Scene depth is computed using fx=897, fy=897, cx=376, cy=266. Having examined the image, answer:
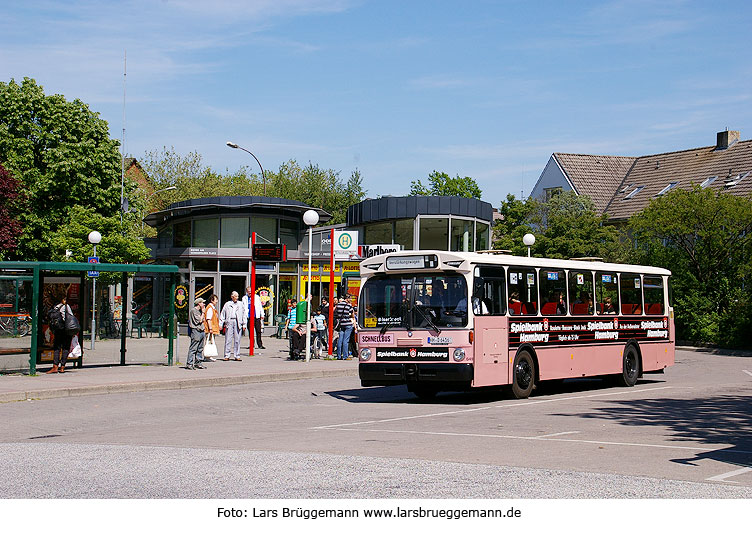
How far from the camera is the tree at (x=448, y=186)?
287 ft

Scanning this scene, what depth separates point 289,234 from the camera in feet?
139

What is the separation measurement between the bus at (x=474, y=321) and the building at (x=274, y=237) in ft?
72.8

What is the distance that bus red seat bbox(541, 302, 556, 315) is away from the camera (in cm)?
1720

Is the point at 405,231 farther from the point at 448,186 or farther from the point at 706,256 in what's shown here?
the point at 448,186

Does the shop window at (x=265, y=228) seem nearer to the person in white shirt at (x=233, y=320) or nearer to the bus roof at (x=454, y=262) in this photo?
the person in white shirt at (x=233, y=320)

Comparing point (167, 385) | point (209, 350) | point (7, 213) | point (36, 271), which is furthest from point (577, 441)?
point (7, 213)

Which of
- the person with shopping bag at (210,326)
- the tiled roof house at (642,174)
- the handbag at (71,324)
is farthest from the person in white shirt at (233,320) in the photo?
the tiled roof house at (642,174)

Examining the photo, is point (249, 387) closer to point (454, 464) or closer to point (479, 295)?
point (479, 295)

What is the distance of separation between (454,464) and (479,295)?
23.6 ft

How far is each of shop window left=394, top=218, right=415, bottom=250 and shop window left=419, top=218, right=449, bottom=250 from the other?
0.50 meters

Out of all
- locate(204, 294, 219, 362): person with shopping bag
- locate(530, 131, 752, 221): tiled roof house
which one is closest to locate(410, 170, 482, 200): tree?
locate(530, 131, 752, 221): tiled roof house

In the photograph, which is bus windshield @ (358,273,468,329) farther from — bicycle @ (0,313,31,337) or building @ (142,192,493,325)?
building @ (142,192,493,325)

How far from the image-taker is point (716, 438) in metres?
11.1

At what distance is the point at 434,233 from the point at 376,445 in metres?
31.3
